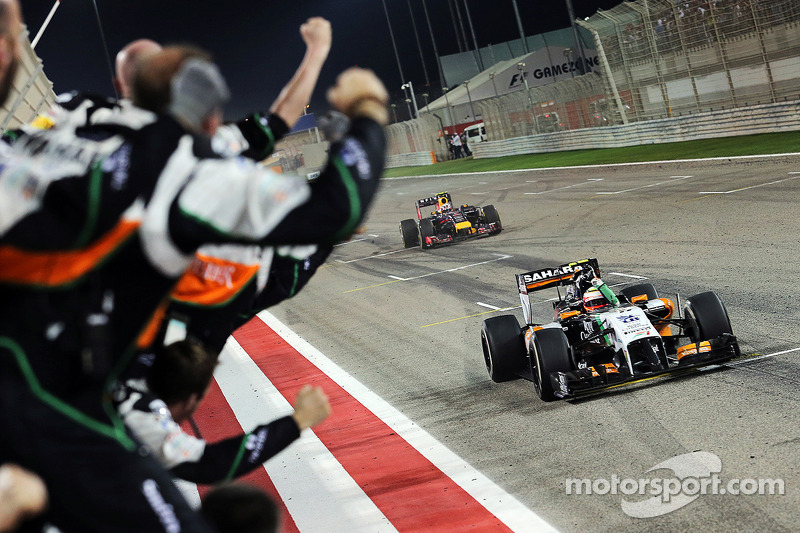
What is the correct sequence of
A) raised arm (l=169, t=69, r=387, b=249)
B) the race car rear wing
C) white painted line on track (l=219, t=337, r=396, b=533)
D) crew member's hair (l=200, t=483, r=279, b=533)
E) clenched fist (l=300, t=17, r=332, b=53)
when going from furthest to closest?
the race car rear wing
white painted line on track (l=219, t=337, r=396, b=533)
clenched fist (l=300, t=17, r=332, b=53)
crew member's hair (l=200, t=483, r=279, b=533)
raised arm (l=169, t=69, r=387, b=249)

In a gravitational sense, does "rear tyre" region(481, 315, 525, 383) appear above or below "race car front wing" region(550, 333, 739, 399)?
above

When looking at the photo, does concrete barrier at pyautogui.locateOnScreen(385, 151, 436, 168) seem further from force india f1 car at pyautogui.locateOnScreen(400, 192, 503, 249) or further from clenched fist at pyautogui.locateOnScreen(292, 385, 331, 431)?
clenched fist at pyautogui.locateOnScreen(292, 385, 331, 431)

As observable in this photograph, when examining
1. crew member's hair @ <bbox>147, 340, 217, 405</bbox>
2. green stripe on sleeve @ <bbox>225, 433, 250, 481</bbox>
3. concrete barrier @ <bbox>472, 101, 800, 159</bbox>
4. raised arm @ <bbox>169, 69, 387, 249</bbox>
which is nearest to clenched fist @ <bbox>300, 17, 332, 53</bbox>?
Answer: raised arm @ <bbox>169, 69, 387, 249</bbox>

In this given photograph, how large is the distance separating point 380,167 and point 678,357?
5.95m

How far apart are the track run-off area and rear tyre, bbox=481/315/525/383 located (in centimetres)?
15

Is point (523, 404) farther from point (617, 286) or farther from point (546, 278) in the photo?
point (617, 286)

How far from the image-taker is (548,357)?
777cm

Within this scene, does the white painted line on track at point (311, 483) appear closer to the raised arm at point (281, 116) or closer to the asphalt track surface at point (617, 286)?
the asphalt track surface at point (617, 286)

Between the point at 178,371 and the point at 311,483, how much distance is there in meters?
3.49

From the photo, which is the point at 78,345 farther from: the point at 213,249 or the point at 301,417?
the point at 213,249

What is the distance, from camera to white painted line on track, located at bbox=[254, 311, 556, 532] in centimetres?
533

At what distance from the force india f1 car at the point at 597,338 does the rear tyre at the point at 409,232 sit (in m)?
12.0

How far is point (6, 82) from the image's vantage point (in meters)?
2.32

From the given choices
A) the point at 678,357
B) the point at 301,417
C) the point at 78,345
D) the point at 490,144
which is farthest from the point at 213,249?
the point at 490,144
